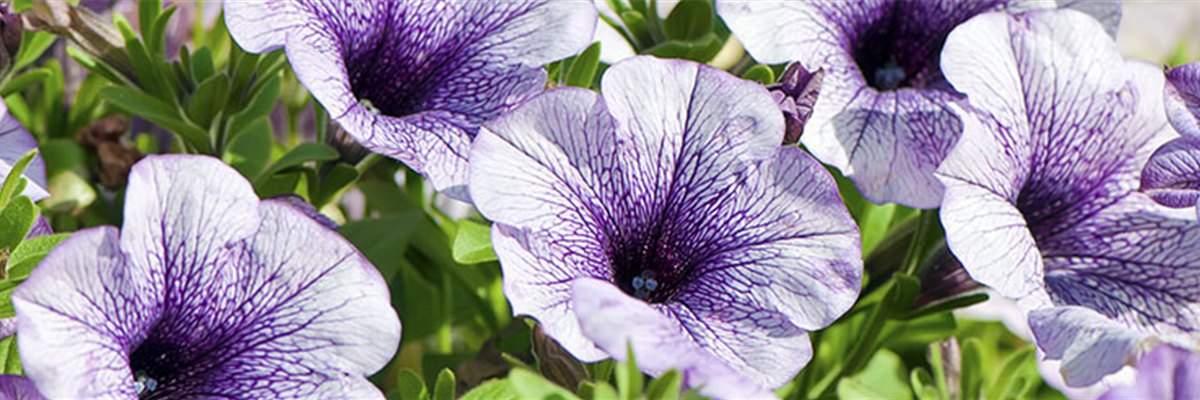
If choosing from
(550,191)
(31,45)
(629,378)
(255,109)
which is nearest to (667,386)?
(629,378)

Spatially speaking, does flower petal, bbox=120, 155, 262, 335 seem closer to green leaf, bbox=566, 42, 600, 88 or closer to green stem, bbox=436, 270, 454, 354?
green leaf, bbox=566, 42, 600, 88

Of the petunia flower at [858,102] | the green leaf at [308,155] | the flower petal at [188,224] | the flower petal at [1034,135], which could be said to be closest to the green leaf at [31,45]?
the green leaf at [308,155]

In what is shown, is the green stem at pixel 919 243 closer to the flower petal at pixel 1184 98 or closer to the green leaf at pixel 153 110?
the flower petal at pixel 1184 98

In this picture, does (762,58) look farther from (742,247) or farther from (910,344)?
(910,344)

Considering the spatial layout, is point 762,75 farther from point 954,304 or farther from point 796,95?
point 954,304

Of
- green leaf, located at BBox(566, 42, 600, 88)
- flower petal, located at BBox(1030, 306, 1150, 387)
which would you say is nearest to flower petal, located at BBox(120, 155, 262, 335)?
green leaf, located at BBox(566, 42, 600, 88)
